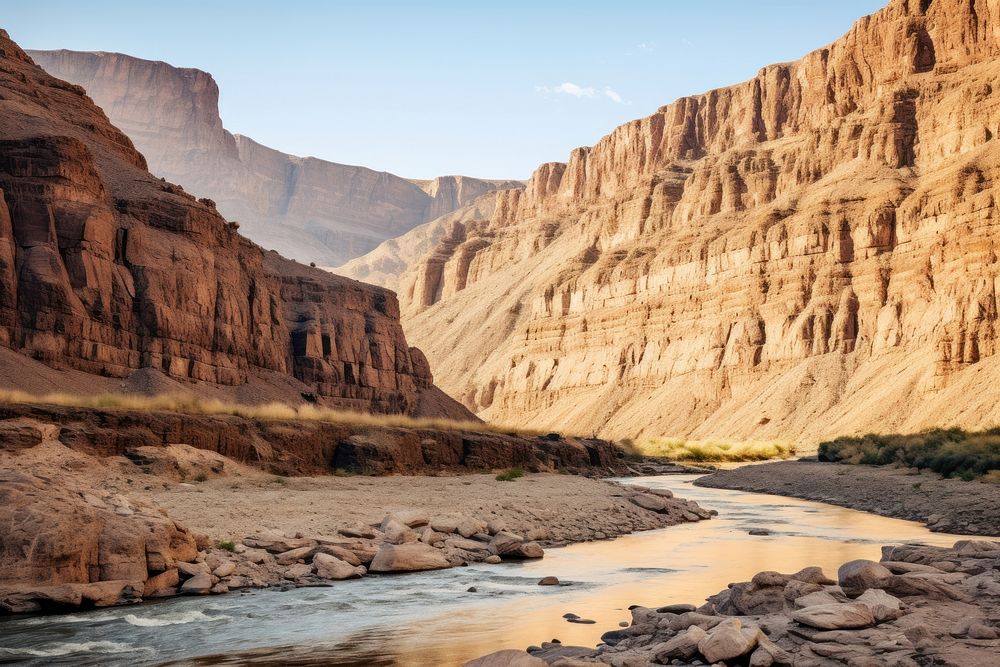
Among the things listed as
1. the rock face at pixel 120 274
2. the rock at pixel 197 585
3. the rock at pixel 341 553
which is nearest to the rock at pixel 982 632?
the rock at pixel 341 553

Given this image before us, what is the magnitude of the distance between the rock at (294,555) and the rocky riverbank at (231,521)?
0.02m

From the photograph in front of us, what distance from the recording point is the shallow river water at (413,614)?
11797mm

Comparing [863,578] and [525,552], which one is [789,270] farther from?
[863,578]

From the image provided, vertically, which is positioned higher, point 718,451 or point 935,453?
→ point 935,453

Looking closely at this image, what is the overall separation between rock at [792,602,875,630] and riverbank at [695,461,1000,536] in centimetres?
1466

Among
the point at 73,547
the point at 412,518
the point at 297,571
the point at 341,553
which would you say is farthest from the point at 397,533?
the point at 73,547

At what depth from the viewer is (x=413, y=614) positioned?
14.2m

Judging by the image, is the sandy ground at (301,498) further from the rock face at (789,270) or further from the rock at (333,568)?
the rock face at (789,270)

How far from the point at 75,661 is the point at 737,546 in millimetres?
14914

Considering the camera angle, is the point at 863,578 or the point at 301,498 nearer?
the point at 863,578

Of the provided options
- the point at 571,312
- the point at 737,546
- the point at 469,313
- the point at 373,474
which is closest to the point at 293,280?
the point at 373,474

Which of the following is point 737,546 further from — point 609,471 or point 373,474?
point 609,471

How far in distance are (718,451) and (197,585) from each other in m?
60.5

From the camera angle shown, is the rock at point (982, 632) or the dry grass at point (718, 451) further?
Answer: the dry grass at point (718, 451)
